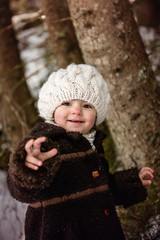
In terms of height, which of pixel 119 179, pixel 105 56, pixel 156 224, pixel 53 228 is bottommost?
pixel 156 224

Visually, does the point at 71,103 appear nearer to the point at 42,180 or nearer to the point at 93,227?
the point at 42,180

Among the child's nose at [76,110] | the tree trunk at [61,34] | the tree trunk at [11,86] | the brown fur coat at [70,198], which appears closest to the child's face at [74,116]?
the child's nose at [76,110]

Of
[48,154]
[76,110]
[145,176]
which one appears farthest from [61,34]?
[48,154]

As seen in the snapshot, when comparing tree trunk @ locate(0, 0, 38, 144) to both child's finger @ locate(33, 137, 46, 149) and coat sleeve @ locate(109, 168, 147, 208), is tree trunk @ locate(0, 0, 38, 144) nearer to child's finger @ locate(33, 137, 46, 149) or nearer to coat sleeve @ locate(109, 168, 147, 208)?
coat sleeve @ locate(109, 168, 147, 208)

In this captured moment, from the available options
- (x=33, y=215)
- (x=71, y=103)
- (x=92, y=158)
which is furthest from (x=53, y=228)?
(x=71, y=103)

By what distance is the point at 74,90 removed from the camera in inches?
69.0

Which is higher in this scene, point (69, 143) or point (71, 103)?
point (71, 103)

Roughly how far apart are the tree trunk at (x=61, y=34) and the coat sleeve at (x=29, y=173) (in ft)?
6.26

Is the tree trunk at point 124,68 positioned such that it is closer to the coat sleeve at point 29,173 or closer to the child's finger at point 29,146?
the coat sleeve at point 29,173

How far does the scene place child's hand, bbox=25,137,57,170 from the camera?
1.19 metres

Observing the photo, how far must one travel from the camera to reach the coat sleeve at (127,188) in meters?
1.93

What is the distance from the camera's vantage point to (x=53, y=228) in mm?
1439

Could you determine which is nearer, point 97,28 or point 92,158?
point 92,158

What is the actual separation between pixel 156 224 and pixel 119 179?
461 millimetres
